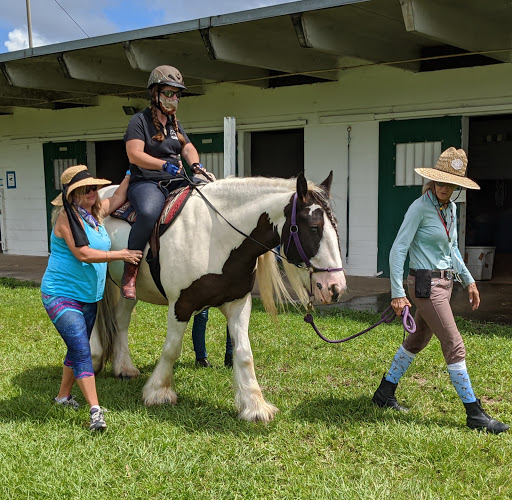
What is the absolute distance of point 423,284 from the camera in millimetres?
3377

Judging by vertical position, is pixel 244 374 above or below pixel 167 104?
below

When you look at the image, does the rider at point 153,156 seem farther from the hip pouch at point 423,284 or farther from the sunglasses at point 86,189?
the hip pouch at point 423,284

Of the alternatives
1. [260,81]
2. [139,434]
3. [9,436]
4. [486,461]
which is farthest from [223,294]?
[260,81]

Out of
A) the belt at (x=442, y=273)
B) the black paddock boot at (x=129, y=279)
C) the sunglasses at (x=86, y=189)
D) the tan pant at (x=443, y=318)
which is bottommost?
the tan pant at (x=443, y=318)

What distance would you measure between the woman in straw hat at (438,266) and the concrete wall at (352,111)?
437 centimetres

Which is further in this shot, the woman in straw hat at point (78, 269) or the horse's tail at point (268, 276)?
the horse's tail at point (268, 276)

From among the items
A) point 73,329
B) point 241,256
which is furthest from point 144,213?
point 73,329

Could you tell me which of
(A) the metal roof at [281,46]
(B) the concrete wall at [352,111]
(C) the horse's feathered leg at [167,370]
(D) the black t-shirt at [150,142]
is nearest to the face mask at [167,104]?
(D) the black t-shirt at [150,142]

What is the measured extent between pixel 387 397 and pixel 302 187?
1.64 m

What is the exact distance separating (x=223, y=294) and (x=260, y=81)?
676 centimetres

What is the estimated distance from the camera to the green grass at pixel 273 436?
279 cm

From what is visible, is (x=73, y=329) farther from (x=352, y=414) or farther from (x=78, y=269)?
(x=352, y=414)

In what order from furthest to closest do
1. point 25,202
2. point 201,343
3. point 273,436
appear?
point 25,202 → point 201,343 → point 273,436

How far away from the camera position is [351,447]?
3213mm
